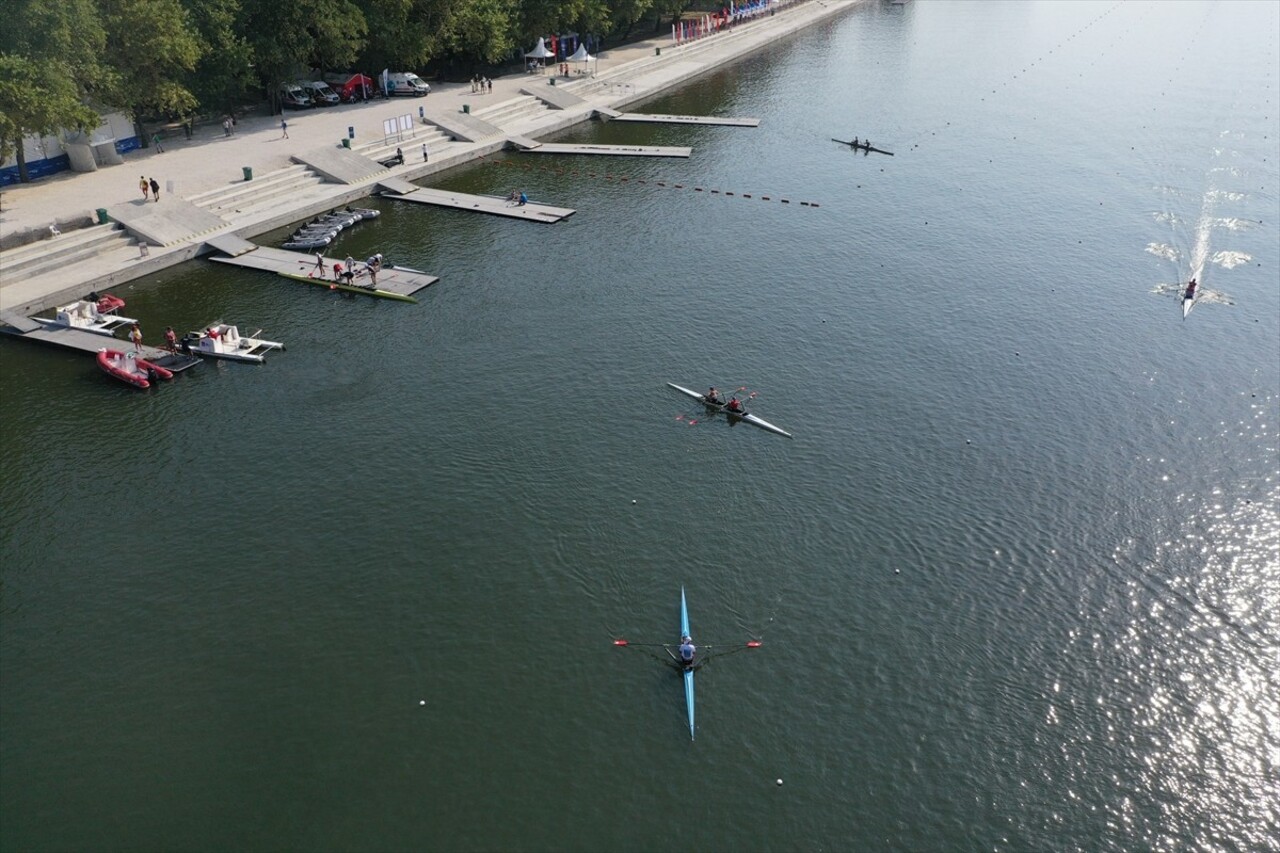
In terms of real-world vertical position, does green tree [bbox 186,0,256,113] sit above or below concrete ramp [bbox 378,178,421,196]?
above

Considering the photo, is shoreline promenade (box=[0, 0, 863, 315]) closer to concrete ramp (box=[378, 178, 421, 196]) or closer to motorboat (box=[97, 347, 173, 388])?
concrete ramp (box=[378, 178, 421, 196])

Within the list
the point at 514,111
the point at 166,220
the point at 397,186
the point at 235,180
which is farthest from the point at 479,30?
the point at 166,220

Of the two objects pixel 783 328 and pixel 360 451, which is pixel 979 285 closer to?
pixel 783 328

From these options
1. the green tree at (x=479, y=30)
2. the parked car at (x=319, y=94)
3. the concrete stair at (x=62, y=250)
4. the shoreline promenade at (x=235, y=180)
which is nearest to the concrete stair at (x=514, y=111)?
the shoreline promenade at (x=235, y=180)

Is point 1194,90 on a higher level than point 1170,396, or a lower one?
higher

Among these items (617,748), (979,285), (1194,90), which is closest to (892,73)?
(1194,90)

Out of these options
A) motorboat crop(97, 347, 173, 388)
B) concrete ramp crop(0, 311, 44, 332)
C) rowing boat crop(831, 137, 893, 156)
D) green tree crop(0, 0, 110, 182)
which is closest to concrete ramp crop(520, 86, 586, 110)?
rowing boat crop(831, 137, 893, 156)
